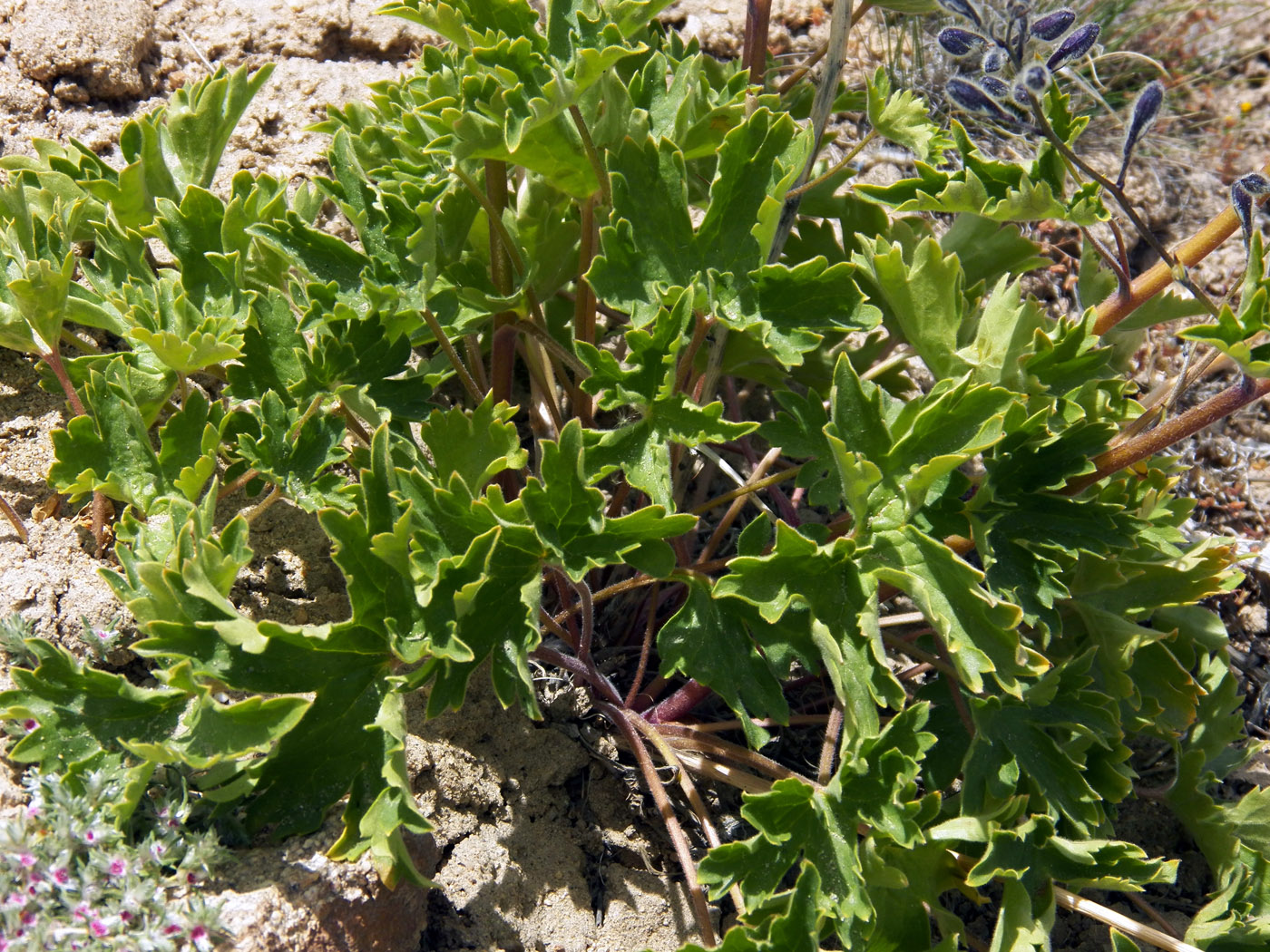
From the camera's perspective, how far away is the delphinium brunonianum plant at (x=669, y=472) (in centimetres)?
179

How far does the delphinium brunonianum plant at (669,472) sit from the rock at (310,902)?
4.2 inches

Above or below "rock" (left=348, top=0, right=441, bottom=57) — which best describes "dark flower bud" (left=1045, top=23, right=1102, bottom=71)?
above

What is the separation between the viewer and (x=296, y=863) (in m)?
1.85

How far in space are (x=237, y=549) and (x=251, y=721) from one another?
13.1 inches

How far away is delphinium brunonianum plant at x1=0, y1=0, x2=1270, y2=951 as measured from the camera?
5.89ft

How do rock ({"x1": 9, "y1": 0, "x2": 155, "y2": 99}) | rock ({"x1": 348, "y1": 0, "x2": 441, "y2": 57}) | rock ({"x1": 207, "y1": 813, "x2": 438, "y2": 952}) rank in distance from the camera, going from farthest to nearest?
rock ({"x1": 348, "y1": 0, "x2": 441, "y2": 57}) → rock ({"x1": 9, "y1": 0, "x2": 155, "y2": 99}) → rock ({"x1": 207, "y1": 813, "x2": 438, "y2": 952})

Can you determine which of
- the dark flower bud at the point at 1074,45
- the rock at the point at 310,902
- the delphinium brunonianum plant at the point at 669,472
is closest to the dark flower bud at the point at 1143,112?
the delphinium brunonianum plant at the point at 669,472

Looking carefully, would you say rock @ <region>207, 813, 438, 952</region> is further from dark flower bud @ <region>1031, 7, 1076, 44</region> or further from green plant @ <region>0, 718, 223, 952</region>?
dark flower bud @ <region>1031, 7, 1076, 44</region>

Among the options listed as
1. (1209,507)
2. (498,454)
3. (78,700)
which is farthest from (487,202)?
(1209,507)

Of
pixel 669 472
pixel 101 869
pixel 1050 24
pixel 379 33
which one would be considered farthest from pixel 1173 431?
pixel 379 33

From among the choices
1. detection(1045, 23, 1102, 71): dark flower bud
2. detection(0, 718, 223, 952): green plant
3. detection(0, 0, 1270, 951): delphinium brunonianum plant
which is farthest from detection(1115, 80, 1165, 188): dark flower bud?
detection(0, 718, 223, 952): green plant

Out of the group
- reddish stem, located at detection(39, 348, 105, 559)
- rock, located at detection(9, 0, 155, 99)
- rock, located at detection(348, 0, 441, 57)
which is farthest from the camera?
rock, located at detection(348, 0, 441, 57)

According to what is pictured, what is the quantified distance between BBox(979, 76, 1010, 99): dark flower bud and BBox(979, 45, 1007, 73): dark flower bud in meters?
0.04

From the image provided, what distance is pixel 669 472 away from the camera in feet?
6.41
